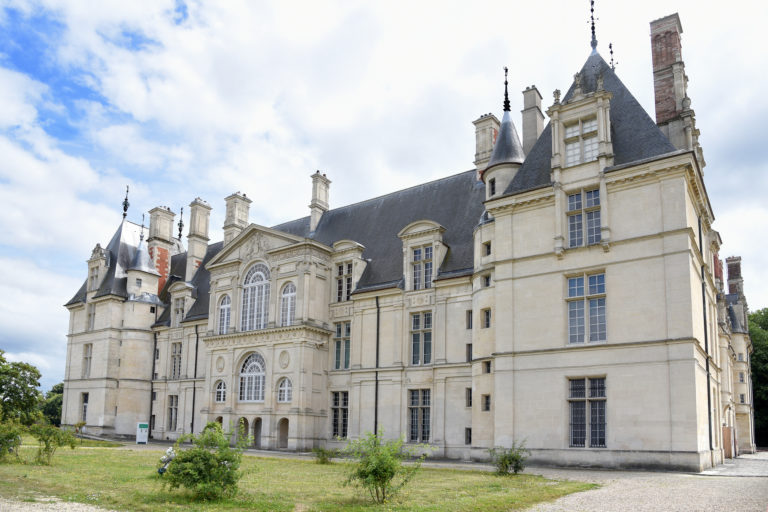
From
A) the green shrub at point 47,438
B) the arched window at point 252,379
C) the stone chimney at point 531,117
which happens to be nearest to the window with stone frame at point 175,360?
the arched window at point 252,379

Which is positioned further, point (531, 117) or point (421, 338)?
point (421, 338)

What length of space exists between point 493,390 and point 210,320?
1840cm

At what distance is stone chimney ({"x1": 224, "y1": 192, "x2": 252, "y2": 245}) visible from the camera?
135ft

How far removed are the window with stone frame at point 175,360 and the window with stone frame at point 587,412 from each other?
27.0 metres

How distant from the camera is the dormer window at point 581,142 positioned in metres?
22.1

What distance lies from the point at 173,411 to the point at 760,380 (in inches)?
1828

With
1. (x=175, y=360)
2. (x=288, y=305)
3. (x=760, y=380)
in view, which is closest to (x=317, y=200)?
(x=288, y=305)

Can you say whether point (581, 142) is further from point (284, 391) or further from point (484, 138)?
point (284, 391)

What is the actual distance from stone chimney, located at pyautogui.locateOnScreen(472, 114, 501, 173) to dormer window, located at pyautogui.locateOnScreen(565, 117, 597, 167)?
26.9 ft

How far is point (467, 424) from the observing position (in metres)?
25.9

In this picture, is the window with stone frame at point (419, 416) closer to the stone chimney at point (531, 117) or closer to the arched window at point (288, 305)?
the arched window at point (288, 305)

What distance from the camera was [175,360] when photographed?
40.4 metres

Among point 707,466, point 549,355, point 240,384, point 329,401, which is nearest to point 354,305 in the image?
point 329,401

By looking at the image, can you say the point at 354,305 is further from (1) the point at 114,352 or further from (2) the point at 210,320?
(1) the point at 114,352
